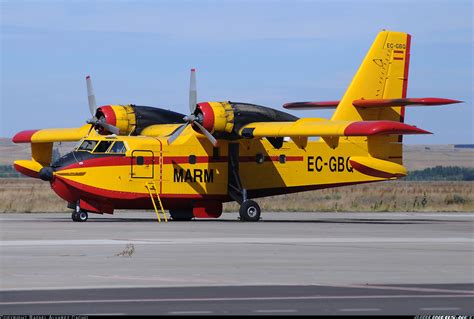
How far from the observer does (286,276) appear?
19.6 meters

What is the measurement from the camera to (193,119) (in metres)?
40.0

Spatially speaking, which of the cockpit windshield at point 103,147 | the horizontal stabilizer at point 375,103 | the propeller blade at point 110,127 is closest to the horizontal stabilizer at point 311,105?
the horizontal stabilizer at point 375,103

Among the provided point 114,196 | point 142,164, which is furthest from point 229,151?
point 114,196

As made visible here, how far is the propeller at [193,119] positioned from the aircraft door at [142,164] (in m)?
1.13

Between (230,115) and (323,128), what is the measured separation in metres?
3.68

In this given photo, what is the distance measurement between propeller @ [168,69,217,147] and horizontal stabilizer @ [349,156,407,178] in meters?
5.24

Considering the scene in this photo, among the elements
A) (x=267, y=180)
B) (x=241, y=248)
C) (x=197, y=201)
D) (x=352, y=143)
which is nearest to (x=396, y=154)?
(x=352, y=143)

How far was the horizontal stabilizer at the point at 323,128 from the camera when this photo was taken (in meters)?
37.0

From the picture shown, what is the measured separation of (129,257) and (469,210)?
33.3 metres

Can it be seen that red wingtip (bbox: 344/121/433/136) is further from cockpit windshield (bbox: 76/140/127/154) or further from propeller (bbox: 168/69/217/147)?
cockpit windshield (bbox: 76/140/127/154)

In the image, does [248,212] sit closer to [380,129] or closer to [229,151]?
[229,151]

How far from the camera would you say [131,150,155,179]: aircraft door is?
4000 cm

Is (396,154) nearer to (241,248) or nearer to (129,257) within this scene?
(241,248)

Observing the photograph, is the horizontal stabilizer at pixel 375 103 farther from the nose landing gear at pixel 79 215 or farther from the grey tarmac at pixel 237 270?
the nose landing gear at pixel 79 215
